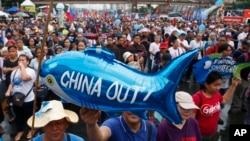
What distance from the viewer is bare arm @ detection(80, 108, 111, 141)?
1973 mm

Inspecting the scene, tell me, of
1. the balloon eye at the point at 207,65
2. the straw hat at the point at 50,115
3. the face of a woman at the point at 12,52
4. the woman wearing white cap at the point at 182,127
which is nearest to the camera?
the straw hat at the point at 50,115

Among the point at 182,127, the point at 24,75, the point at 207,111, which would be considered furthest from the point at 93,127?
the point at 24,75

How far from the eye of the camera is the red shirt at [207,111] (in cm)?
353

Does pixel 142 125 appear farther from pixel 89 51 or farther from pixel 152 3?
pixel 152 3

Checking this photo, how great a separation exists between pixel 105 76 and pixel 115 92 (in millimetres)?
97

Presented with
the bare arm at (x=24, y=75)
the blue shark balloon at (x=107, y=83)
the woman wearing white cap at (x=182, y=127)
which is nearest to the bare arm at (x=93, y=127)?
the blue shark balloon at (x=107, y=83)

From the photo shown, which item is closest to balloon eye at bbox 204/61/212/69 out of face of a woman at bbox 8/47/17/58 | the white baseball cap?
the white baseball cap

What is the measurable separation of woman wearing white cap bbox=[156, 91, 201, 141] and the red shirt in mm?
710

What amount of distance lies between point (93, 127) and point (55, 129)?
299mm

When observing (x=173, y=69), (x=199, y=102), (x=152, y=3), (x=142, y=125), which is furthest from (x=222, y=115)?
(x=152, y=3)

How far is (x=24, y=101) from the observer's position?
5.12 m

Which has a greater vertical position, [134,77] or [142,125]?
[134,77]

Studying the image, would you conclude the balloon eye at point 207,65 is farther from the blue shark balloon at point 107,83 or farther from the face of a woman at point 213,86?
the blue shark balloon at point 107,83

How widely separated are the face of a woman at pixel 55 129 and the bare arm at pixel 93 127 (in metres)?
0.23
